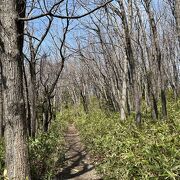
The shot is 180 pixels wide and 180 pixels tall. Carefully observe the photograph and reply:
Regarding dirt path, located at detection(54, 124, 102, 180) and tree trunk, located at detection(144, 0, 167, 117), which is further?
tree trunk, located at detection(144, 0, 167, 117)

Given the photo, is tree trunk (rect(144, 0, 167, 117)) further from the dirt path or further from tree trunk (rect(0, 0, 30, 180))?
tree trunk (rect(0, 0, 30, 180))

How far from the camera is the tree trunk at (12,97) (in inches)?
204

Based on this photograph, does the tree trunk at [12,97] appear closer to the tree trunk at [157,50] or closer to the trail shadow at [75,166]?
the trail shadow at [75,166]

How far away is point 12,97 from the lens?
5191 mm

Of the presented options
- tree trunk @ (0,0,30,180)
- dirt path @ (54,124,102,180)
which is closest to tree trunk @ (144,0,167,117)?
dirt path @ (54,124,102,180)

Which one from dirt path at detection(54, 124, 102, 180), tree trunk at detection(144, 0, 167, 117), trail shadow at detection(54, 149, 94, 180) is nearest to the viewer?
dirt path at detection(54, 124, 102, 180)

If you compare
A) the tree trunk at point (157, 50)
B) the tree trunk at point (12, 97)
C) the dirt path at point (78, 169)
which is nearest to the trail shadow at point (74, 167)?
the dirt path at point (78, 169)

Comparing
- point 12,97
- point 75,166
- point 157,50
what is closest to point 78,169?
point 75,166

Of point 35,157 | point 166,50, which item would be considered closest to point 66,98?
point 166,50

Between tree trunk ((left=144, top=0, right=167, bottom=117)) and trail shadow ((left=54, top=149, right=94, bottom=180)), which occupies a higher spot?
tree trunk ((left=144, top=0, right=167, bottom=117))

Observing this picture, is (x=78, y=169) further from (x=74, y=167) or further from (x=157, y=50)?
(x=157, y=50)

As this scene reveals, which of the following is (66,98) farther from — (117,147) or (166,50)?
(117,147)

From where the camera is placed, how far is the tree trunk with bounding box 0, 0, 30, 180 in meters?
5.18

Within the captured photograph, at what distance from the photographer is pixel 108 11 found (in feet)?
40.2
